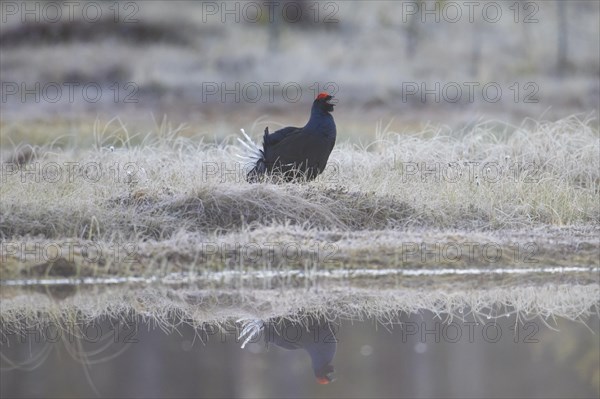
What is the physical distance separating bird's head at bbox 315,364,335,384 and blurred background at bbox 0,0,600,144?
13877mm

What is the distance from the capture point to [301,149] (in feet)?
31.8

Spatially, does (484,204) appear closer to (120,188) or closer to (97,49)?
(120,188)

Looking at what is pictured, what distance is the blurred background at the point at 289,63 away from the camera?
23.1 m

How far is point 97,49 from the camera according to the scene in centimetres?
2803

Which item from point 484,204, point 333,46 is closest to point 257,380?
point 484,204

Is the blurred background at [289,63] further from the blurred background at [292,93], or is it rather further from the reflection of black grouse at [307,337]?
the reflection of black grouse at [307,337]

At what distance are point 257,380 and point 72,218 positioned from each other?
12.3ft

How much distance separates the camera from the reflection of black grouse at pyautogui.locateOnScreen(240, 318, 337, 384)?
5.54m

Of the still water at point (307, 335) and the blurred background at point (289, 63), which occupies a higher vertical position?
the blurred background at point (289, 63)

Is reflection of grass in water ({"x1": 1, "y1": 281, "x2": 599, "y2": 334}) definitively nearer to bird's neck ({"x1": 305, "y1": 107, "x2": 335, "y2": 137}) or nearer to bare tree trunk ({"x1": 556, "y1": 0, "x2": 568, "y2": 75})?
bird's neck ({"x1": 305, "y1": 107, "x2": 335, "y2": 137})

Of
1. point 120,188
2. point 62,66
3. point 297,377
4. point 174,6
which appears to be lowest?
point 297,377

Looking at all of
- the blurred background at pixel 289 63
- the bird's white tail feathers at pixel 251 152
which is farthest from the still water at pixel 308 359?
the blurred background at pixel 289 63

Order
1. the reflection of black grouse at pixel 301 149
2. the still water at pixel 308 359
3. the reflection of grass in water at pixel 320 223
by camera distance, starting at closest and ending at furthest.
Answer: the still water at pixel 308 359 → the reflection of grass in water at pixel 320 223 → the reflection of black grouse at pixel 301 149

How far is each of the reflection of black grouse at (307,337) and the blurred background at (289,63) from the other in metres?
13.1
